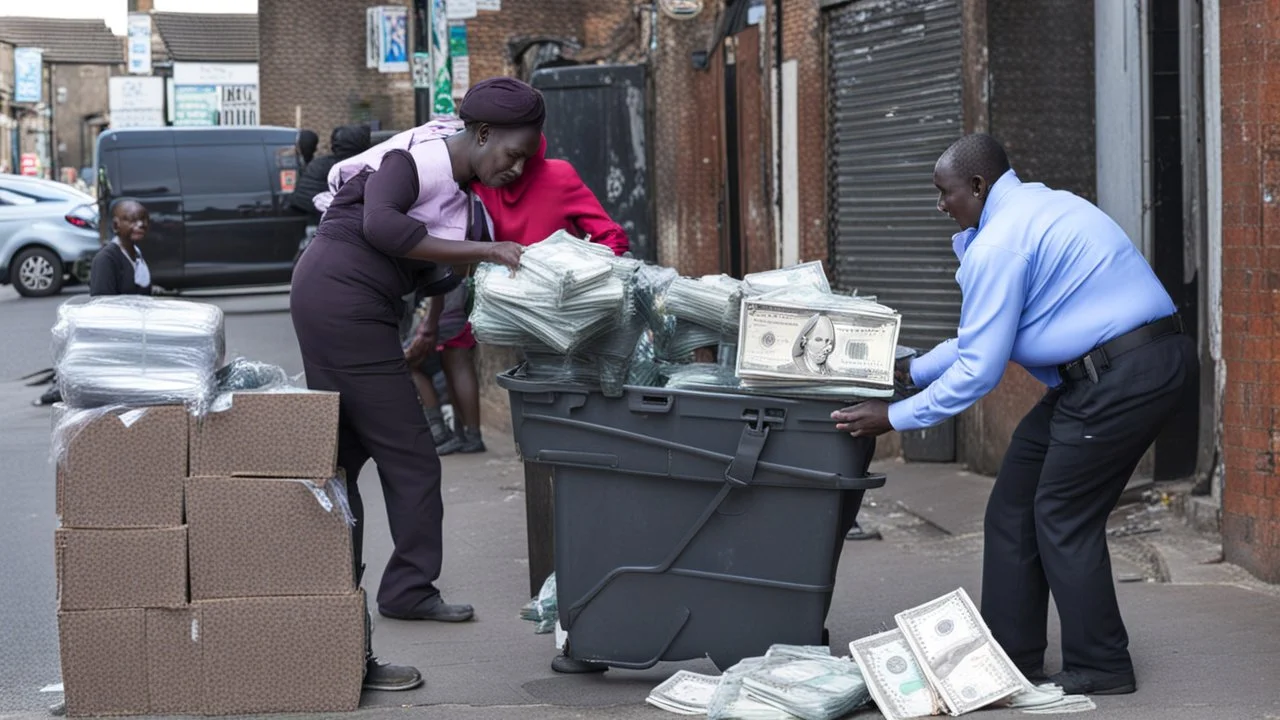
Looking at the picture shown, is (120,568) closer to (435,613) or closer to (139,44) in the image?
(435,613)

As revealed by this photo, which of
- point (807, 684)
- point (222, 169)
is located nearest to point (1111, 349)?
point (807, 684)

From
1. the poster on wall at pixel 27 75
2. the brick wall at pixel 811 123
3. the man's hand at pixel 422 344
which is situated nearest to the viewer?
the man's hand at pixel 422 344

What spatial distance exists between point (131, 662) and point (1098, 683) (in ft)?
9.35

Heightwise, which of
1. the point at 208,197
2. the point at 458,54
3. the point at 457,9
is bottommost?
the point at 208,197

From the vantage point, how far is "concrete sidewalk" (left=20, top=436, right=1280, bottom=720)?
4992 mm

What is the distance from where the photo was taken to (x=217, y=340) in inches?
198

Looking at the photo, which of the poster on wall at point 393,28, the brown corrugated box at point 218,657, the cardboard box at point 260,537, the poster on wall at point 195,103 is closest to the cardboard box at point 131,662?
the brown corrugated box at point 218,657

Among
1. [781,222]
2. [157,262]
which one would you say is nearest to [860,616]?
[781,222]

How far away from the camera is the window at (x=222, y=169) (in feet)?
63.7

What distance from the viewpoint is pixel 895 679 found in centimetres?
481

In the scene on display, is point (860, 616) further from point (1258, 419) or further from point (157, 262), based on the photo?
point (157, 262)

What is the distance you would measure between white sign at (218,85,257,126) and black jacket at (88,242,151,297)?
29693mm

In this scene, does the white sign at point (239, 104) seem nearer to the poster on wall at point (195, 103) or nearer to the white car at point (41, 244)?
the poster on wall at point (195, 103)

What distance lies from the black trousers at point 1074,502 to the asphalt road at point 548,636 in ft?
0.90
